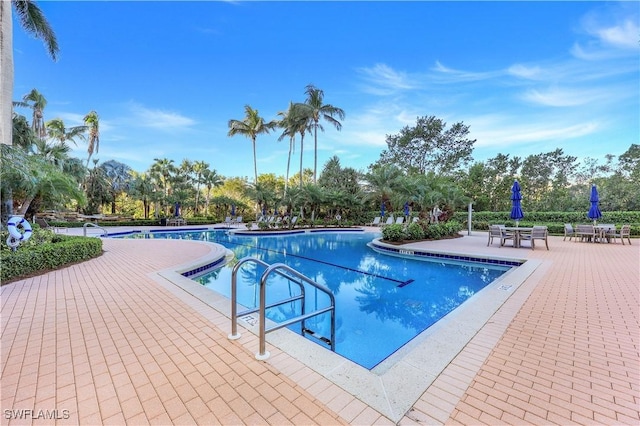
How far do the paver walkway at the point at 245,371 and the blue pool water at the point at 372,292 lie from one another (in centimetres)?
126

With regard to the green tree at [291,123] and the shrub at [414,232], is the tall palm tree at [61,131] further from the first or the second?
the shrub at [414,232]

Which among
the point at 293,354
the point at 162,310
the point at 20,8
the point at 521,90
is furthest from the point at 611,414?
the point at 521,90

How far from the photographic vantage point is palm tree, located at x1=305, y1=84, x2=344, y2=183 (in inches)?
968

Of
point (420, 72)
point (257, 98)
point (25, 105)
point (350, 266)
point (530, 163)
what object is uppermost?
point (257, 98)

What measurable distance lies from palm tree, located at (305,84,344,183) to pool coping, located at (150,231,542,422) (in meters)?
21.3

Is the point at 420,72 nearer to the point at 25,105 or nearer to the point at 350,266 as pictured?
the point at 350,266

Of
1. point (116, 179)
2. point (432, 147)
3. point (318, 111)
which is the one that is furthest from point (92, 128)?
point (432, 147)

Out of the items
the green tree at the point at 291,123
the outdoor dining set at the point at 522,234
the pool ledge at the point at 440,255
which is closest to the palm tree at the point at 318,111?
the green tree at the point at 291,123

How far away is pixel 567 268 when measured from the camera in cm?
651

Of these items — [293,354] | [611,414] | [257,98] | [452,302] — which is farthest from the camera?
[257,98]

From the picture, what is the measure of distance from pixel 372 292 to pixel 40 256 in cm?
737

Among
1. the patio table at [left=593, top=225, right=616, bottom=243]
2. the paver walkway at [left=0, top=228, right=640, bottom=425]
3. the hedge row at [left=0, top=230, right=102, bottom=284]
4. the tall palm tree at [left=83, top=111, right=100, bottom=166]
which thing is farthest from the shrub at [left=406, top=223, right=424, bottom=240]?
the tall palm tree at [left=83, top=111, right=100, bottom=166]

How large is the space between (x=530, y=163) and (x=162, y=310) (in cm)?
3381

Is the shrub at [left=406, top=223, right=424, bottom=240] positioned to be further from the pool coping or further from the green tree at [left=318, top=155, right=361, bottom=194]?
the green tree at [left=318, top=155, right=361, bottom=194]
